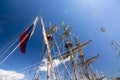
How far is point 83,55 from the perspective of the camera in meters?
59.5

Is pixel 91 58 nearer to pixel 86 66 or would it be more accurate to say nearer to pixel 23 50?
pixel 86 66

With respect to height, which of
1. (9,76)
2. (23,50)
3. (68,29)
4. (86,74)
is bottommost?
(9,76)

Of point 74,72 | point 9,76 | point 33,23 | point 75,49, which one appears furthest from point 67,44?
point 9,76

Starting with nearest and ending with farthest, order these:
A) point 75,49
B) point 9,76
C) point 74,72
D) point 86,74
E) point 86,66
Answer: point 9,76
point 74,72
point 75,49
point 86,74
point 86,66

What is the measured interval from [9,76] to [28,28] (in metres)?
5.56

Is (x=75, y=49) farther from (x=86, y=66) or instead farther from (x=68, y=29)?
(x=86, y=66)

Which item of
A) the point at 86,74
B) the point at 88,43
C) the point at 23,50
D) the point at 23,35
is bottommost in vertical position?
the point at 23,50

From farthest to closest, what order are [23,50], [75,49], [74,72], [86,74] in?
[86,74], [75,49], [74,72], [23,50]

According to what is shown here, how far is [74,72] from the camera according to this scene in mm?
40500

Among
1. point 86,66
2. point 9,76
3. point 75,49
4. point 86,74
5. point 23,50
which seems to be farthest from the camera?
point 86,66

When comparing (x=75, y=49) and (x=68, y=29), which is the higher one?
(x=68, y=29)

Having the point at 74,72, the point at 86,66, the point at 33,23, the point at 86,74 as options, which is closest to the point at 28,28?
the point at 33,23

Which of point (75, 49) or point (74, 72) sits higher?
point (75, 49)

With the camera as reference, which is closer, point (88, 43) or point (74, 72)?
point (74, 72)
